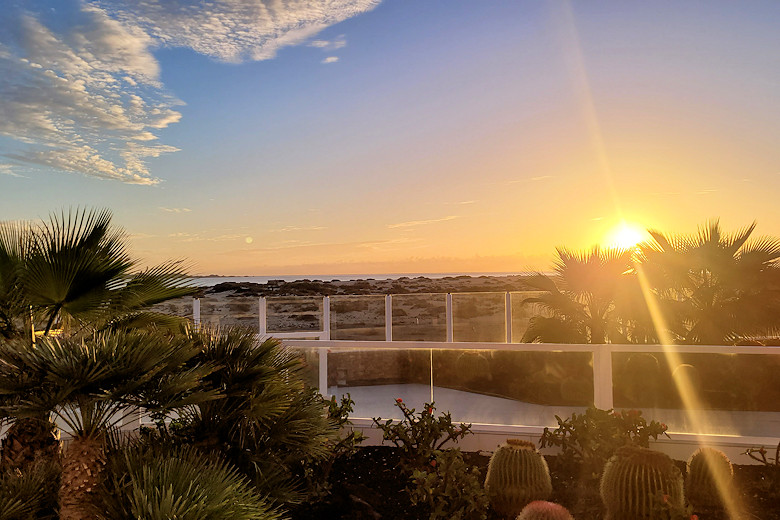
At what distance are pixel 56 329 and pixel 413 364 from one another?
3.11m

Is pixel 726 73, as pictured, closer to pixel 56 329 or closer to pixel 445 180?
pixel 445 180

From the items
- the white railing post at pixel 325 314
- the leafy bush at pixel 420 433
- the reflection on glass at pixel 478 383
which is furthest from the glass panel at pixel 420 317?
the leafy bush at pixel 420 433

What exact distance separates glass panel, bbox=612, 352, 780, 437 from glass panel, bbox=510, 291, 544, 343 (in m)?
6.31

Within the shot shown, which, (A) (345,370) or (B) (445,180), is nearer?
(A) (345,370)

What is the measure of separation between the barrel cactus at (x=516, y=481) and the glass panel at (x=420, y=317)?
8.05 metres

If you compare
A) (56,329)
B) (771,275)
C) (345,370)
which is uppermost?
(771,275)

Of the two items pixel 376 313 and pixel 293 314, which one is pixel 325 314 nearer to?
pixel 293 314

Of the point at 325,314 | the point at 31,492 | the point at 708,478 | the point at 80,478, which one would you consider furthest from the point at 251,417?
the point at 325,314

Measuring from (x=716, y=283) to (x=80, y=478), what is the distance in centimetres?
990

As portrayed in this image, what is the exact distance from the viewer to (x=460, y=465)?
168 inches

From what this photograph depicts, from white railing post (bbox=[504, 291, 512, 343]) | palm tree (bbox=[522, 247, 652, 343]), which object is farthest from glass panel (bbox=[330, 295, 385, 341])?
palm tree (bbox=[522, 247, 652, 343])

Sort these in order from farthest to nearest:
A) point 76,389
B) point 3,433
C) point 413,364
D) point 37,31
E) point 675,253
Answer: point 675,253 → point 37,31 → point 413,364 → point 3,433 → point 76,389

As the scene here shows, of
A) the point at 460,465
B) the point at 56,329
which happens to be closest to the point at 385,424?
the point at 460,465

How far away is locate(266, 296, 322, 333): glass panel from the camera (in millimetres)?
12203
